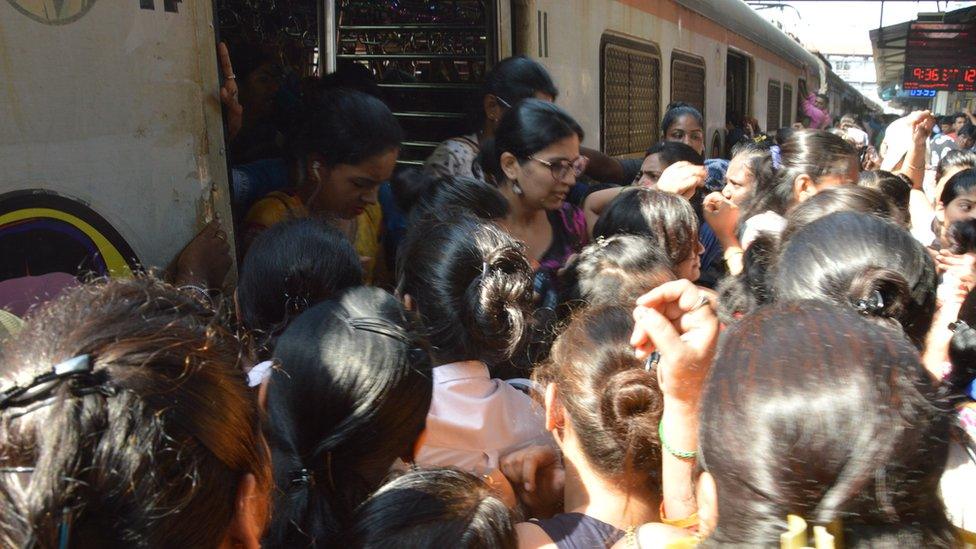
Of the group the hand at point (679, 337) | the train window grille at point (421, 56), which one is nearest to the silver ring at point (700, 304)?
the hand at point (679, 337)

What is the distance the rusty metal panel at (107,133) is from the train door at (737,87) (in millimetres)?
7399

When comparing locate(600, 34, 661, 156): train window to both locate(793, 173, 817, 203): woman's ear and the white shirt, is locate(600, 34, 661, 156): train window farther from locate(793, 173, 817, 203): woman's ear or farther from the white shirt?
the white shirt

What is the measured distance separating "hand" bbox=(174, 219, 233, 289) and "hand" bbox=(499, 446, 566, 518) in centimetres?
87

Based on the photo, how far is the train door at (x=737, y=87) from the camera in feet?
28.6

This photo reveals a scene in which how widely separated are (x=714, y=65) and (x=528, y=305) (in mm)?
6435

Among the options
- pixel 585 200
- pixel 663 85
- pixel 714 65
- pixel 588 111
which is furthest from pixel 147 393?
pixel 714 65

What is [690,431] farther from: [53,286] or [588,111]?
[588,111]

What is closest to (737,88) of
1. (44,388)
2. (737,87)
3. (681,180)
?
(737,87)

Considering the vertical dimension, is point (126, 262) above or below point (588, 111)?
below

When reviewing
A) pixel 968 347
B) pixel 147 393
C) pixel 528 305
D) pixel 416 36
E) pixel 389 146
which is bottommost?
pixel 968 347

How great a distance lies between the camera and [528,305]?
168 centimetres

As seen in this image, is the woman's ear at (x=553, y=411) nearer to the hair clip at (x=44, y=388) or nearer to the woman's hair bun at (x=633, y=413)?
the woman's hair bun at (x=633, y=413)

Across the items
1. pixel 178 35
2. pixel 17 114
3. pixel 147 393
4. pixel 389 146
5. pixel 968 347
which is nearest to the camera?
pixel 147 393

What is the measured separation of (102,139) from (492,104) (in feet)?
5.16
